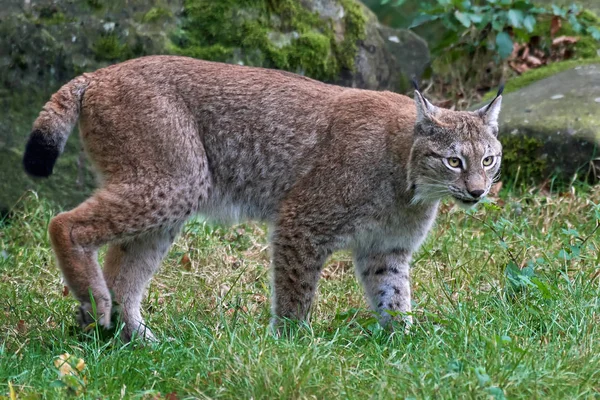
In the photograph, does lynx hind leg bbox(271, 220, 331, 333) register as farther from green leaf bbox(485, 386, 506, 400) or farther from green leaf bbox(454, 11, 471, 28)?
green leaf bbox(454, 11, 471, 28)

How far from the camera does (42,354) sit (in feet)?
16.3

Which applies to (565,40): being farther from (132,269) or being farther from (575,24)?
(132,269)

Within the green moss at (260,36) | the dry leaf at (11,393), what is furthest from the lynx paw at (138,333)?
the green moss at (260,36)

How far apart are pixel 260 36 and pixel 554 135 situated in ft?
8.42

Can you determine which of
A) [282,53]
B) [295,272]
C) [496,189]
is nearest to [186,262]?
[295,272]

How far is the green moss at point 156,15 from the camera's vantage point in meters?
7.70

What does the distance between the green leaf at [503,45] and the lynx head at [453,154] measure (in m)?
3.74

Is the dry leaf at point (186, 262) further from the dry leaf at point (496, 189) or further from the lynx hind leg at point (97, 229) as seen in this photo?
the dry leaf at point (496, 189)

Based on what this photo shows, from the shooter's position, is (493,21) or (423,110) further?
(493,21)

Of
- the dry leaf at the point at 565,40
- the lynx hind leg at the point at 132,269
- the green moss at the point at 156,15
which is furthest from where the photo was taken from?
the dry leaf at the point at 565,40

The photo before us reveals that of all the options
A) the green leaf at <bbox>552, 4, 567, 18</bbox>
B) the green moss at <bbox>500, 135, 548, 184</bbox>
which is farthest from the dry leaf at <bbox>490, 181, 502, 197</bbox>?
the green leaf at <bbox>552, 4, 567, 18</bbox>

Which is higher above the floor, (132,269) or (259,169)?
(259,169)

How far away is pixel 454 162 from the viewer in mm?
5316

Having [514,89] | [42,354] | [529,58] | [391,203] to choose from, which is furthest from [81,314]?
[529,58]
